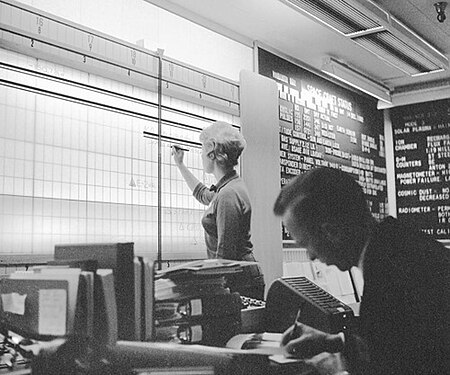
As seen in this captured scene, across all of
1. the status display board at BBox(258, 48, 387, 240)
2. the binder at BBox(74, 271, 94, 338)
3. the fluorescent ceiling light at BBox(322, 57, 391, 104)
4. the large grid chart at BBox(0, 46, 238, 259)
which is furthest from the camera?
the fluorescent ceiling light at BBox(322, 57, 391, 104)

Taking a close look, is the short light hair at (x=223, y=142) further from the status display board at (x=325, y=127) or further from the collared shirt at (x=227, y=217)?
the status display board at (x=325, y=127)

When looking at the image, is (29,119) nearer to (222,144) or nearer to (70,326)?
(70,326)

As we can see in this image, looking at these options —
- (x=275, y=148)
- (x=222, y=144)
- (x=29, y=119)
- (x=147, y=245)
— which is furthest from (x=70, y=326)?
(x=275, y=148)

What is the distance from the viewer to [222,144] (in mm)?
1445

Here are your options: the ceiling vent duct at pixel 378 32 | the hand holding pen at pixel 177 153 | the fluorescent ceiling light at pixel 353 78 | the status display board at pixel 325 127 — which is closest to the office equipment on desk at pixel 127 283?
the hand holding pen at pixel 177 153

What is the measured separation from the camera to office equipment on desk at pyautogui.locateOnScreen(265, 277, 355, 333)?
119 centimetres

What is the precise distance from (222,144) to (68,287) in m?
0.64

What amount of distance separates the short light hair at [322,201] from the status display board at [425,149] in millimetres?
1246

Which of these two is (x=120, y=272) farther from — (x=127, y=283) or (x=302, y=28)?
(x=302, y=28)

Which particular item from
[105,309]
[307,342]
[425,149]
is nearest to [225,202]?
[307,342]

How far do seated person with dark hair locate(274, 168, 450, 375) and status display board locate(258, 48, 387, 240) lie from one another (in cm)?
30

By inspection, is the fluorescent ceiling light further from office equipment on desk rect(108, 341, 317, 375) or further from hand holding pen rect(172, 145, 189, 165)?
office equipment on desk rect(108, 341, 317, 375)

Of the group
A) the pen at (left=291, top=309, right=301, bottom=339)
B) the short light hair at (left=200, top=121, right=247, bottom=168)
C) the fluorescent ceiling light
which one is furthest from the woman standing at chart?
the fluorescent ceiling light

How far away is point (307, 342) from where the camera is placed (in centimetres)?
116
